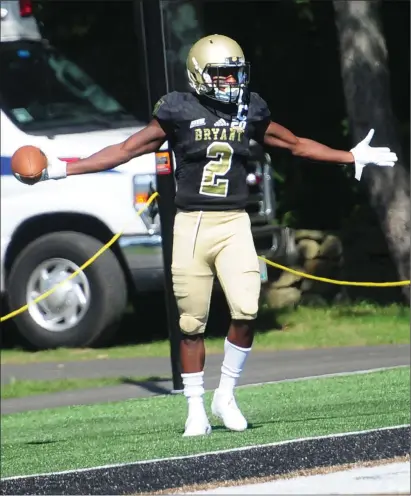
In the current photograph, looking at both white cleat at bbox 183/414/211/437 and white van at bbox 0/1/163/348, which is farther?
white van at bbox 0/1/163/348

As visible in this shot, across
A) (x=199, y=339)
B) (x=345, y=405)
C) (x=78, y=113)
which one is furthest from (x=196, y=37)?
(x=199, y=339)

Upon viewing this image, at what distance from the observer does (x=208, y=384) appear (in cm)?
1051

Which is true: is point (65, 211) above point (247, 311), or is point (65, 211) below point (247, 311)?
below

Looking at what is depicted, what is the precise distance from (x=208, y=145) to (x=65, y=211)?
5901 mm

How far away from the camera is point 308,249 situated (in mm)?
14578

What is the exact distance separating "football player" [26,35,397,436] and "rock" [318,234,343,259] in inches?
301

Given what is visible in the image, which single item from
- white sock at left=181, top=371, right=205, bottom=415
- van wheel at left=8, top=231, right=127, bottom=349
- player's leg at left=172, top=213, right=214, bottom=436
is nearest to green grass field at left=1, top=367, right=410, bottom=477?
white sock at left=181, top=371, right=205, bottom=415

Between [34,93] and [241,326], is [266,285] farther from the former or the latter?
[241,326]

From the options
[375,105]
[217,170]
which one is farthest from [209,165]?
[375,105]

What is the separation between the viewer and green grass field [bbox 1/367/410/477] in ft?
22.5

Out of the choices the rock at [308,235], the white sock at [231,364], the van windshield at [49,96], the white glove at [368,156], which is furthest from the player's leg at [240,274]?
the rock at [308,235]

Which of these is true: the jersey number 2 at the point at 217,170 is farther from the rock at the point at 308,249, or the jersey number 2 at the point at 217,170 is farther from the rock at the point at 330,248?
the rock at the point at 330,248

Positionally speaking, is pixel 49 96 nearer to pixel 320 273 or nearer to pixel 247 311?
pixel 320 273

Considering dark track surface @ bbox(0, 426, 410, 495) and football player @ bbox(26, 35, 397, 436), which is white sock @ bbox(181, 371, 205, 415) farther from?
dark track surface @ bbox(0, 426, 410, 495)
